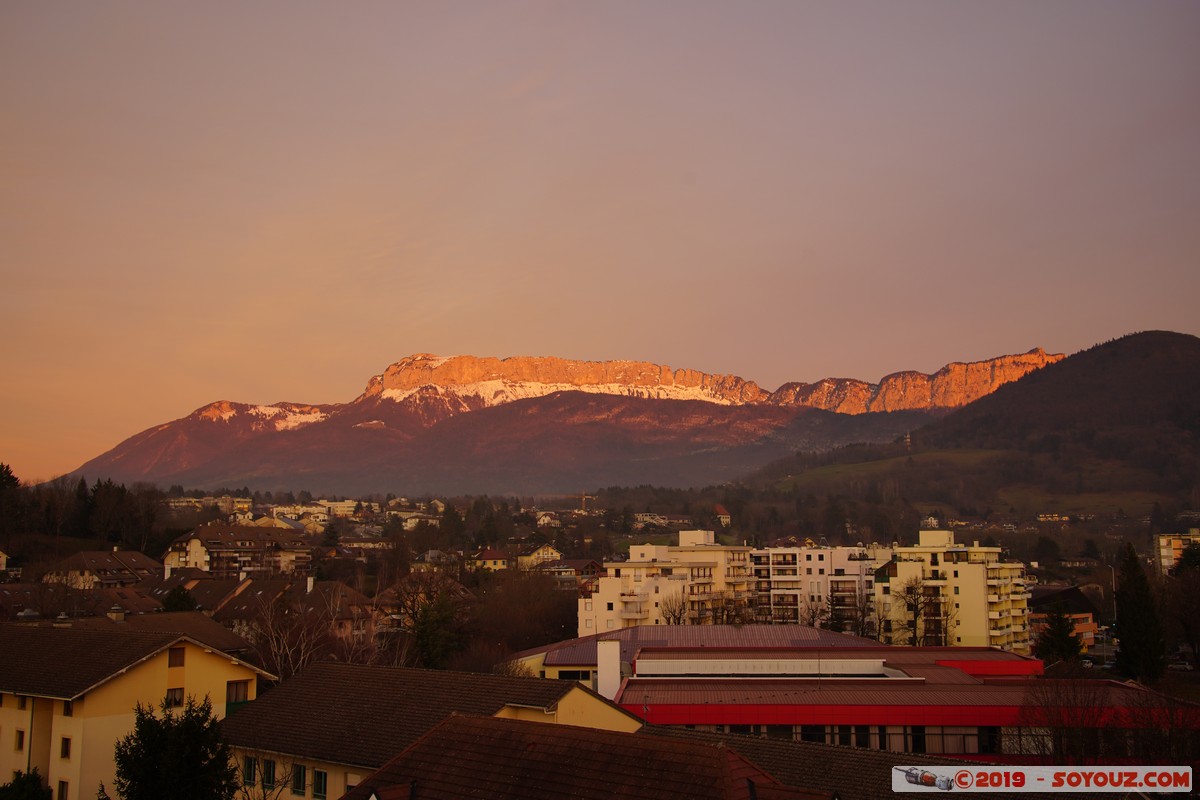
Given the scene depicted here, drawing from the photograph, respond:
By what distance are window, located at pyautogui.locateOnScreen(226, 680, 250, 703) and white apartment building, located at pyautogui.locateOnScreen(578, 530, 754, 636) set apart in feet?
123

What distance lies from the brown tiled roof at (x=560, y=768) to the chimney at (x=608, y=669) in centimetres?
1591

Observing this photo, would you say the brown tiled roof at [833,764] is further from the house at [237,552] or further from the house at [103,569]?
the house at [237,552]

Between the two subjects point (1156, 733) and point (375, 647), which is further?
point (375, 647)

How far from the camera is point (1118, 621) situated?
48281mm

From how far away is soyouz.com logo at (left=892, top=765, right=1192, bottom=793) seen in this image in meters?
8.97

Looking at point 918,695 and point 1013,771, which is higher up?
point 1013,771

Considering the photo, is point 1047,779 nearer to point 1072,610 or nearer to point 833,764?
point 833,764

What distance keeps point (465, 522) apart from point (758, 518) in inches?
1819

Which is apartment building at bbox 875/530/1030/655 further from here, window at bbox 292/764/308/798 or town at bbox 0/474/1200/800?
window at bbox 292/764/308/798

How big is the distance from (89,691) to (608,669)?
1457 centimetres

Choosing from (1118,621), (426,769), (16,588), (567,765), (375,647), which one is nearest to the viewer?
(567,765)

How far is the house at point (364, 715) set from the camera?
18203 millimetres

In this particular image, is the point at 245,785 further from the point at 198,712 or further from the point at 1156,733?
the point at 1156,733

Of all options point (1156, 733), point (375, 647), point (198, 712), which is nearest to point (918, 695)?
point (1156, 733)
